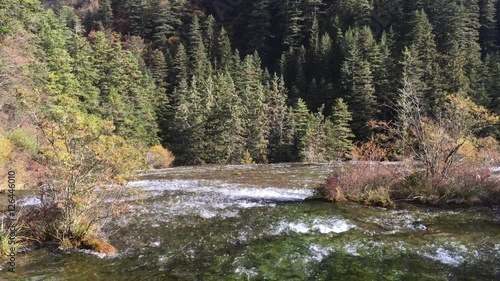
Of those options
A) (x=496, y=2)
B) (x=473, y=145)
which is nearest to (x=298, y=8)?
(x=496, y=2)

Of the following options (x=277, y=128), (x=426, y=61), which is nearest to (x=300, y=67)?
(x=426, y=61)

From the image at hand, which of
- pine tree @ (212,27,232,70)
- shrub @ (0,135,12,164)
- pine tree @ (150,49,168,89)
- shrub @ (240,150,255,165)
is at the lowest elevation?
shrub @ (240,150,255,165)

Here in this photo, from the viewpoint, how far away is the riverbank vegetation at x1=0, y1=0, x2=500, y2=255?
38.3ft

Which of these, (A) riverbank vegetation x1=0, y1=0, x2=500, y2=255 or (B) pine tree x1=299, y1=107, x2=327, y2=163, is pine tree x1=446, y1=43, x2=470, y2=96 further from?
(B) pine tree x1=299, y1=107, x2=327, y2=163

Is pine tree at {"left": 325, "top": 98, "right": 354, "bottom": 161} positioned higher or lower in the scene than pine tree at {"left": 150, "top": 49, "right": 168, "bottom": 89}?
lower

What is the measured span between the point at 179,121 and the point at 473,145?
1596 inches

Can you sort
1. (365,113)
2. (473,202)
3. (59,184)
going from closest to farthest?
(59,184) < (473,202) < (365,113)

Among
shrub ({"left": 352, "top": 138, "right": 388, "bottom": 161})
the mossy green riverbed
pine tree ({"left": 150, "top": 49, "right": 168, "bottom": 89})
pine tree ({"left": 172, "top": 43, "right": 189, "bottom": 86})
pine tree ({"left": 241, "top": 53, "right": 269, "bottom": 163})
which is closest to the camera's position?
the mossy green riverbed

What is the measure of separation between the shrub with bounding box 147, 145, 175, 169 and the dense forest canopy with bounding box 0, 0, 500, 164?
9.92 feet

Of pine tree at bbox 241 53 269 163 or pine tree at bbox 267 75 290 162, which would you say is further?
pine tree at bbox 267 75 290 162

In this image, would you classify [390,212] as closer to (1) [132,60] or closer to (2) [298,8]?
(1) [132,60]

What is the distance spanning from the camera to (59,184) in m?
11.3

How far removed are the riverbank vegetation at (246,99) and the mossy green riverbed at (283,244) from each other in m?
1.36

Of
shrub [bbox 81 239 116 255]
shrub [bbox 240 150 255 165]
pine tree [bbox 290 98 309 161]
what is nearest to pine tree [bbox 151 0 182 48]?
pine tree [bbox 290 98 309 161]
